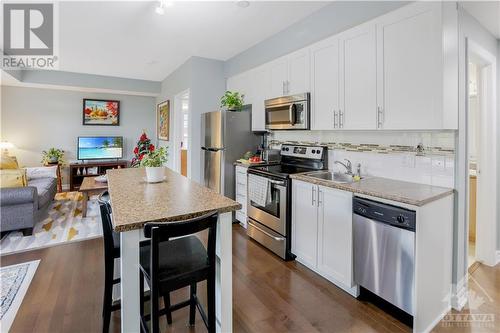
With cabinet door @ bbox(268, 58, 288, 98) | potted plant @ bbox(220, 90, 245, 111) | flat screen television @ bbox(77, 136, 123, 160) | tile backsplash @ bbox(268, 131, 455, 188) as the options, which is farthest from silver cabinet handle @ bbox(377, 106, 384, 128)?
flat screen television @ bbox(77, 136, 123, 160)

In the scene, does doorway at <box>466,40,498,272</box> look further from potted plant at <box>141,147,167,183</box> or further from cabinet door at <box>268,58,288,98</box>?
potted plant at <box>141,147,167,183</box>

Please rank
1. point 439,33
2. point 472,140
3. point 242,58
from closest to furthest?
point 439,33 < point 472,140 < point 242,58

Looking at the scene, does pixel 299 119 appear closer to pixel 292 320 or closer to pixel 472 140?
pixel 292 320

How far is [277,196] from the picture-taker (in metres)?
2.87

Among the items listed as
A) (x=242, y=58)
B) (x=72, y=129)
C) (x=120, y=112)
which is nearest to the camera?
(x=242, y=58)

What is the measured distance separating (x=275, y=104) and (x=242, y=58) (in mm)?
1310

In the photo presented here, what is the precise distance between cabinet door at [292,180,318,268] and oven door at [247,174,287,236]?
0.36ft

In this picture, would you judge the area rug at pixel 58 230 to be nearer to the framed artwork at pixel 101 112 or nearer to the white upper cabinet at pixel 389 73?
the framed artwork at pixel 101 112

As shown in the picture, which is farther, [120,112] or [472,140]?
[120,112]

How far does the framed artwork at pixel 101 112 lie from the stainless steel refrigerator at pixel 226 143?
12.5 feet

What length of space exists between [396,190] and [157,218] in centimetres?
169

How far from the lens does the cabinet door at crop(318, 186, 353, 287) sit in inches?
84.9

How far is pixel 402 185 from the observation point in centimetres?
217

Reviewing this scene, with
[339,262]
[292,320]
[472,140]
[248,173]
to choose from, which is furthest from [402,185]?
[472,140]
